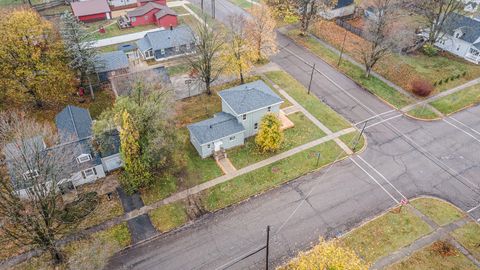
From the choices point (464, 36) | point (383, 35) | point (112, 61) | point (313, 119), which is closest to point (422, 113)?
point (383, 35)

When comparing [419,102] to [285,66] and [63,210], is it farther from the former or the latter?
[63,210]

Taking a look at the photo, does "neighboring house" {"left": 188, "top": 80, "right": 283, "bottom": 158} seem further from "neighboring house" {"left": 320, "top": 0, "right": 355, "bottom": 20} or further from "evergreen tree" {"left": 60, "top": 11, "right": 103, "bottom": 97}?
"neighboring house" {"left": 320, "top": 0, "right": 355, "bottom": 20}

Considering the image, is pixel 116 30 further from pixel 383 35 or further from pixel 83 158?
pixel 383 35

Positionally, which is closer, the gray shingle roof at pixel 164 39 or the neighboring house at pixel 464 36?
the gray shingle roof at pixel 164 39

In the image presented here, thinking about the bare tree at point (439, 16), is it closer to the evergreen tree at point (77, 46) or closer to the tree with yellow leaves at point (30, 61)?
the evergreen tree at point (77, 46)

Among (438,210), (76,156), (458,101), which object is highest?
(76,156)

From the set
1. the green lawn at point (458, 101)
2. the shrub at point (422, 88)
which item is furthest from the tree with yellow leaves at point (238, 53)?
the green lawn at point (458, 101)

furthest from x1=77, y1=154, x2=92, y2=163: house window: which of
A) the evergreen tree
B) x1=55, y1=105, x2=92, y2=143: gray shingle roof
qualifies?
the evergreen tree
